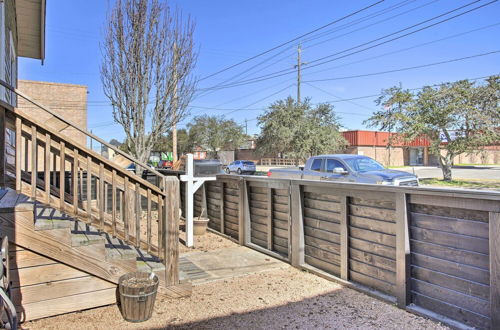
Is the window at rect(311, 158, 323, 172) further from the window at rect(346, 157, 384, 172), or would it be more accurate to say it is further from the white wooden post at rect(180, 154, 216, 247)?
the white wooden post at rect(180, 154, 216, 247)

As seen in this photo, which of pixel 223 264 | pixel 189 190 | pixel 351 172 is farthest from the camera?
pixel 351 172

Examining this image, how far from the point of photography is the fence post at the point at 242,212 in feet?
20.4

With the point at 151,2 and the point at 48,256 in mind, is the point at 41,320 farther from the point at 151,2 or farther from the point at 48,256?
the point at 151,2

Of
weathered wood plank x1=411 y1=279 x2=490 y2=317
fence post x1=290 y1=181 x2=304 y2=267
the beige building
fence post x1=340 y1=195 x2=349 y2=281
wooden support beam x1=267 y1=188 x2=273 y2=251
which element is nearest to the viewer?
weathered wood plank x1=411 y1=279 x2=490 y2=317

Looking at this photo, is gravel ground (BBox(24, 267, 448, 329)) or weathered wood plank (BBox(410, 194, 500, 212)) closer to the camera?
weathered wood plank (BBox(410, 194, 500, 212))

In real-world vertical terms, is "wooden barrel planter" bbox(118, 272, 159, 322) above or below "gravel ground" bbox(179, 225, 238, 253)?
above

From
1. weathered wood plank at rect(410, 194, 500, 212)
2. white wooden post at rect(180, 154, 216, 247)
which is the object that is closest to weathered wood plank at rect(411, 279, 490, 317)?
weathered wood plank at rect(410, 194, 500, 212)

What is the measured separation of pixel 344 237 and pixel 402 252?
0.82 m

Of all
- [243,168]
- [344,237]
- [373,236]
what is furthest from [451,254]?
[243,168]

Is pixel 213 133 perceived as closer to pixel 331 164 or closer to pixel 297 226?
pixel 331 164

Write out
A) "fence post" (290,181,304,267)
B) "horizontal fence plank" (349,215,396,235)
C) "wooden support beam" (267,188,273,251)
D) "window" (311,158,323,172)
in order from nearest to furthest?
"horizontal fence plank" (349,215,396,235), "fence post" (290,181,304,267), "wooden support beam" (267,188,273,251), "window" (311,158,323,172)

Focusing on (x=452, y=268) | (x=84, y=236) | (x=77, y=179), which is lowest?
(x=452, y=268)

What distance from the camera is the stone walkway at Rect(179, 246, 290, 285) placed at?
4676 mm

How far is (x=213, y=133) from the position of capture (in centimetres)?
4441
